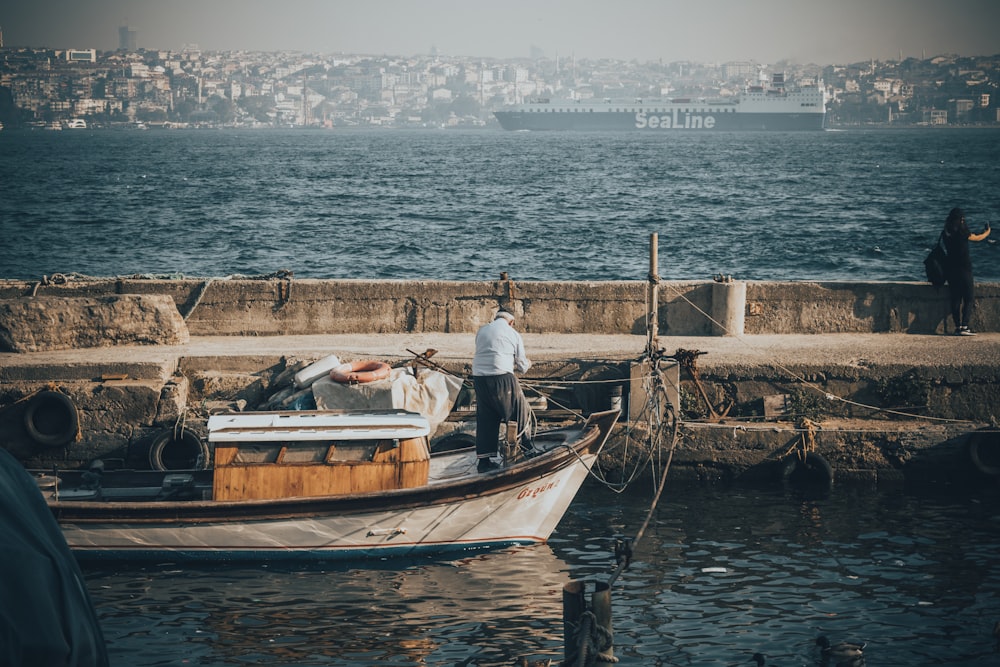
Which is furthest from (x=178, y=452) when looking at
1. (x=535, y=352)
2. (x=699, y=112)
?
(x=699, y=112)

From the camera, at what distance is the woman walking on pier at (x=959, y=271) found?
49.9 ft

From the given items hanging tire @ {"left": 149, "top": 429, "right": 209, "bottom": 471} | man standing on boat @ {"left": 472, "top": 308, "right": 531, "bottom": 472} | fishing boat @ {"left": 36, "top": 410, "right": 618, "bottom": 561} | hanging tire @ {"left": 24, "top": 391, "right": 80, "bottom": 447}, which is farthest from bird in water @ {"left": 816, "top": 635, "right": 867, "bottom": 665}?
hanging tire @ {"left": 24, "top": 391, "right": 80, "bottom": 447}

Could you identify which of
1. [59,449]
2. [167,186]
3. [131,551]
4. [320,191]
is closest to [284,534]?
[131,551]

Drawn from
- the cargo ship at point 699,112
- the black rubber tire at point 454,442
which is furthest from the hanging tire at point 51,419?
the cargo ship at point 699,112

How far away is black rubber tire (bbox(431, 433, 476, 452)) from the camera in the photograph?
43.2ft

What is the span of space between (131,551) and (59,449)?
119 inches

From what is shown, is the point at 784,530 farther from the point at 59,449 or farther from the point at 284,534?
the point at 59,449

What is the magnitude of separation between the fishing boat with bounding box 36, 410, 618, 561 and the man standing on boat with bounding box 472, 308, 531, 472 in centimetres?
54

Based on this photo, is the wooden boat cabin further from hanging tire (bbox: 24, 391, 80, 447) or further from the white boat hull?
hanging tire (bbox: 24, 391, 80, 447)

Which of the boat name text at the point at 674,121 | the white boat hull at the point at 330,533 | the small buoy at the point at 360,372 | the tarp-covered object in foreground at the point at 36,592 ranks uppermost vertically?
the boat name text at the point at 674,121

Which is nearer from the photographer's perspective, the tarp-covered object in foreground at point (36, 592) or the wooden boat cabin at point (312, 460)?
the tarp-covered object in foreground at point (36, 592)

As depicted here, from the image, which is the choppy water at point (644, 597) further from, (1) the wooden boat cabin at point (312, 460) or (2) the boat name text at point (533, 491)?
(1) the wooden boat cabin at point (312, 460)

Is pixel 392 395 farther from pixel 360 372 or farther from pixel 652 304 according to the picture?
pixel 652 304

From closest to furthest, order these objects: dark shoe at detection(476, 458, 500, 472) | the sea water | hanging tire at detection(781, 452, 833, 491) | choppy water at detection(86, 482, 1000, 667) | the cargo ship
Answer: choppy water at detection(86, 482, 1000, 667) < the sea water < dark shoe at detection(476, 458, 500, 472) < hanging tire at detection(781, 452, 833, 491) < the cargo ship
